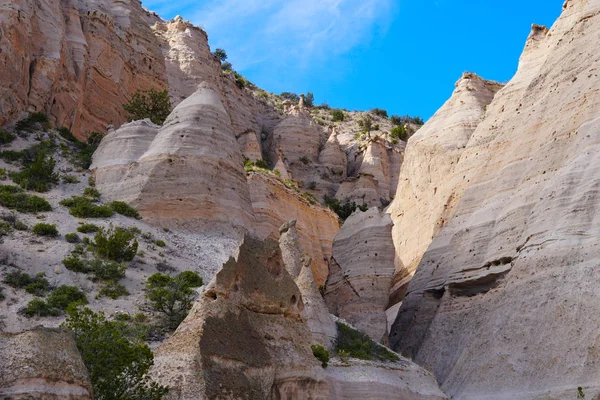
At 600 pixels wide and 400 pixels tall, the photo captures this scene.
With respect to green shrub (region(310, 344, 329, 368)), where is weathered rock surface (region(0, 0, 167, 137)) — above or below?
above

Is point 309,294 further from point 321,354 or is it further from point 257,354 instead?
point 257,354

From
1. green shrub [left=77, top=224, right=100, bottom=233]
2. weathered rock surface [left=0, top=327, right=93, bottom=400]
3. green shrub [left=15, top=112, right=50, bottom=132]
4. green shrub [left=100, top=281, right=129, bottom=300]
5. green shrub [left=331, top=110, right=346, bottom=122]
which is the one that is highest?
green shrub [left=331, top=110, right=346, bottom=122]

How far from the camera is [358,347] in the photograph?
2659 cm

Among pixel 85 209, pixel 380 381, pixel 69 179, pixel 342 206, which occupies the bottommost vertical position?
pixel 380 381

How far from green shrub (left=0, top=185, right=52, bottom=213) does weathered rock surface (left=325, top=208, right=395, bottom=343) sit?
13.8 metres

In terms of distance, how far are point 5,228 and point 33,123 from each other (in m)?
12.0

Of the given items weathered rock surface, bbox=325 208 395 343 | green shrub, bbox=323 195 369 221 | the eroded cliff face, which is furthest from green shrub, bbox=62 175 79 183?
green shrub, bbox=323 195 369 221

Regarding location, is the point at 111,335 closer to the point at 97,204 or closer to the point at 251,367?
the point at 251,367

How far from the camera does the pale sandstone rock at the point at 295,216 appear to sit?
140ft

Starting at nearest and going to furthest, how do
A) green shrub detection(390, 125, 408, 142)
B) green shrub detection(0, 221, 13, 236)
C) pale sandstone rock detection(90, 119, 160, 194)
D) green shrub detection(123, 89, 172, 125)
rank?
1. green shrub detection(0, 221, 13, 236)
2. pale sandstone rock detection(90, 119, 160, 194)
3. green shrub detection(123, 89, 172, 125)
4. green shrub detection(390, 125, 408, 142)

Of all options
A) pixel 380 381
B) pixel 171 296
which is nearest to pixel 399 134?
pixel 380 381

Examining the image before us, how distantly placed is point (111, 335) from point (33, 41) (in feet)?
89.3

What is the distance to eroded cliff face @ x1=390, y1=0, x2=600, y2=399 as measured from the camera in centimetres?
2645

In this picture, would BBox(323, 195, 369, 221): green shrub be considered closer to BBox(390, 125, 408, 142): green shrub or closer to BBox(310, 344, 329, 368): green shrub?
BBox(390, 125, 408, 142): green shrub
